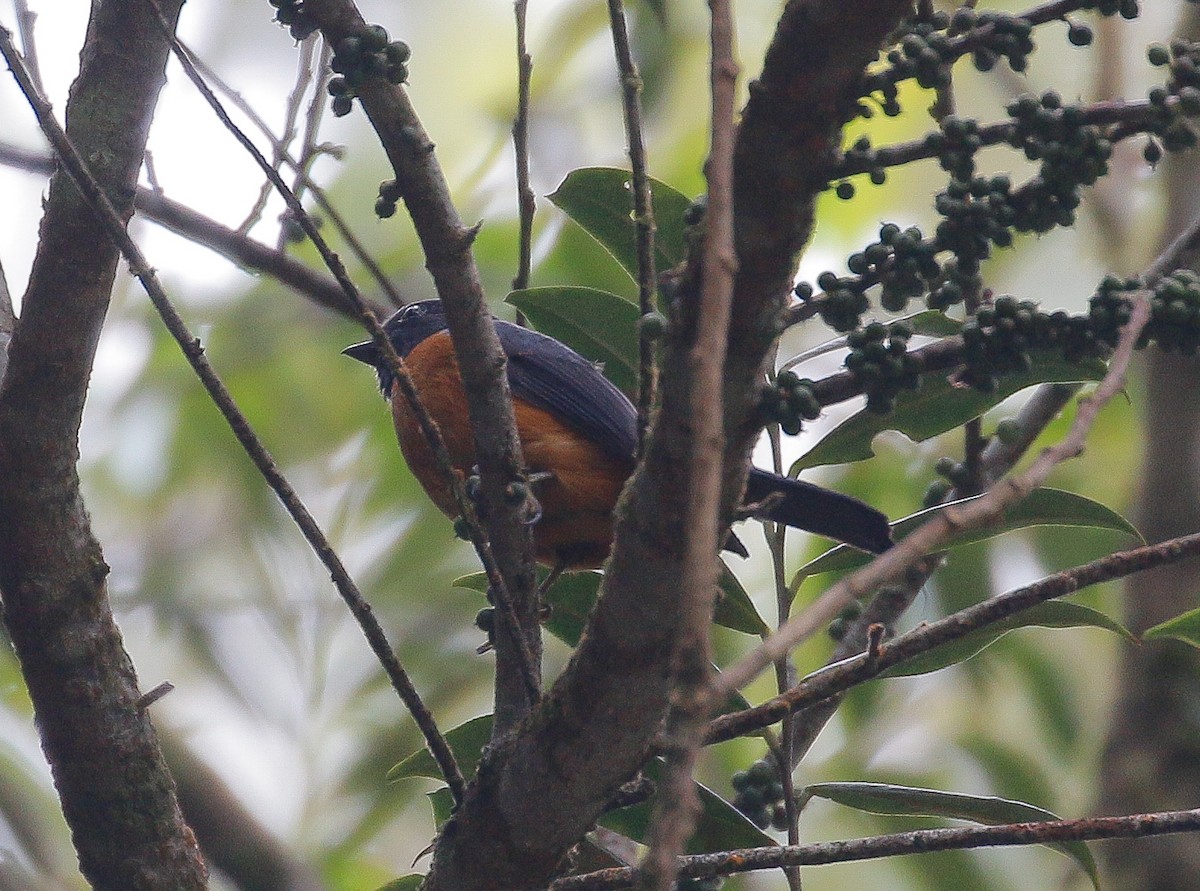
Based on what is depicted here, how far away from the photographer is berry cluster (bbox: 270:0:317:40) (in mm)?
2182

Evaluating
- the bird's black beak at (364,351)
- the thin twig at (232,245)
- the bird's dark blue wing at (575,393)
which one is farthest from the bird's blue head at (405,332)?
the bird's dark blue wing at (575,393)

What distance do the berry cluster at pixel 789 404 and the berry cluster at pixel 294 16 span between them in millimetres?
1004

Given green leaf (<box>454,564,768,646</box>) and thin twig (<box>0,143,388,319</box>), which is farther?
thin twig (<box>0,143,388,319</box>)

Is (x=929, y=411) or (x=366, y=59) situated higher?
(x=366, y=59)

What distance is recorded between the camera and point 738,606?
8.63ft

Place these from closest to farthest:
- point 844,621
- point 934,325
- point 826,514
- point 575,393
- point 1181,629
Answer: point 1181,629 → point 934,325 → point 826,514 → point 844,621 → point 575,393

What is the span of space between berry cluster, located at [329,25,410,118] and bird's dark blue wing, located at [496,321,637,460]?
1.37 meters

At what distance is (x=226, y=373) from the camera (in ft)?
17.9

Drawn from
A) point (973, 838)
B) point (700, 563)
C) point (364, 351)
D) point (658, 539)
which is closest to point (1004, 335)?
point (658, 539)

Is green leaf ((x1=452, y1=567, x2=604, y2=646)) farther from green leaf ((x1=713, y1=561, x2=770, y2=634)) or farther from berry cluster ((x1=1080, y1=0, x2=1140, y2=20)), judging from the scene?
berry cluster ((x1=1080, y1=0, x2=1140, y2=20))

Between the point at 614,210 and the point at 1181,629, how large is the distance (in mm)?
1343

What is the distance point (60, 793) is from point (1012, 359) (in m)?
1.92

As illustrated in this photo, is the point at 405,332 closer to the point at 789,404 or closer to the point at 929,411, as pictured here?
the point at 929,411

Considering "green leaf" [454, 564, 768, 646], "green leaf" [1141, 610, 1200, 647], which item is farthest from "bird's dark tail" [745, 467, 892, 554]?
"green leaf" [1141, 610, 1200, 647]
